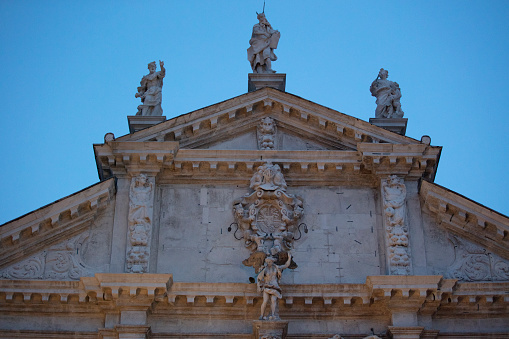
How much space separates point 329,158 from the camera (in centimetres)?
2175

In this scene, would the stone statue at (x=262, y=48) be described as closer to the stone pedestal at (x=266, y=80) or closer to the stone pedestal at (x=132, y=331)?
the stone pedestal at (x=266, y=80)

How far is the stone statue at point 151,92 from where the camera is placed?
22922 millimetres

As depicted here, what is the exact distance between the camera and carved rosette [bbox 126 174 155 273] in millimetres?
20328

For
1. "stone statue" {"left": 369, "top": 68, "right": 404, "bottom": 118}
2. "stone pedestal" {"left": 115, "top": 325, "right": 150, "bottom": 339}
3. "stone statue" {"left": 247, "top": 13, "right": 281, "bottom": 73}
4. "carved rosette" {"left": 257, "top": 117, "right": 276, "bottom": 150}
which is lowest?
"stone pedestal" {"left": 115, "top": 325, "right": 150, "bottom": 339}

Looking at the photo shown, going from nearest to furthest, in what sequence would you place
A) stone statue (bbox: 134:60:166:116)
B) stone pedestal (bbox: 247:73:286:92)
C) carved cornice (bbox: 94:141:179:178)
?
carved cornice (bbox: 94:141:179:178)
stone statue (bbox: 134:60:166:116)
stone pedestal (bbox: 247:73:286:92)

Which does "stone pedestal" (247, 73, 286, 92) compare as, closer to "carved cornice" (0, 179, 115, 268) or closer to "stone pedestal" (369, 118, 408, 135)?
"stone pedestal" (369, 118, 408, 135)

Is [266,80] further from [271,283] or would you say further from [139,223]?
[271,283]

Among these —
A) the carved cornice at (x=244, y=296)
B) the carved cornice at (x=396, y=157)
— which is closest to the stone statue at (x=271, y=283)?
the carved cornice at (x=244, y=296)

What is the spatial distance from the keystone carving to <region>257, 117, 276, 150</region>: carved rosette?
15.4 ft

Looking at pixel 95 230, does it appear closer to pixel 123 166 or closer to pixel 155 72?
pixel 123 166

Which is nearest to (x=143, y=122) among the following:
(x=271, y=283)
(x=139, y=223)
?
(x=139, y=223)

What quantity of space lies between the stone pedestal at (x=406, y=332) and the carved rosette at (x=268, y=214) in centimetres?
286

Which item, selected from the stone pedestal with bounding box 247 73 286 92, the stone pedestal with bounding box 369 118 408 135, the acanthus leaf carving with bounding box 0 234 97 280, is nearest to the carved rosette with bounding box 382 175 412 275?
the stone pedestal with bounding box 369 118 408 135

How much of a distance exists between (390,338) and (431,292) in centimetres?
128
